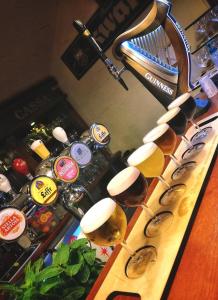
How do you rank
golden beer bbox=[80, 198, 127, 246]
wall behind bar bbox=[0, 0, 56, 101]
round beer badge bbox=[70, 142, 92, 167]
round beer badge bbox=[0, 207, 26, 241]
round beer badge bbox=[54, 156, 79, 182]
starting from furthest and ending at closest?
1. wall behind bar bbox=[0, 0, 56, 101]
2. round beer badge bbox=[70, 142, 92, 167]
3. round beer badge bbox=[54, 156, 79, 182]
4. round beer badge bbox=[0, 207, 26, 241]
5. golden beer bbox=[80, 198, 127, 246]

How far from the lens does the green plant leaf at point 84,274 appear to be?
1430 millimetres

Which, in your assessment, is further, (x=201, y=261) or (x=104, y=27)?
(x=104, y=27)

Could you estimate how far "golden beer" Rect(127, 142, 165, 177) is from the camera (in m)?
1.23

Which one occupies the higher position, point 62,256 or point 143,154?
point 143,154

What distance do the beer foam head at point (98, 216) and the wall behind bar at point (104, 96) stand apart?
436 cm

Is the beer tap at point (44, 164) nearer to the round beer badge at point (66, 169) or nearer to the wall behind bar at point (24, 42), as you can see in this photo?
the round beer badge at point (66, 169)

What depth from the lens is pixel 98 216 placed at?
1.02 m

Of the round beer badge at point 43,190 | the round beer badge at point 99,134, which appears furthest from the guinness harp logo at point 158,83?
the round beer badge at point 99,134

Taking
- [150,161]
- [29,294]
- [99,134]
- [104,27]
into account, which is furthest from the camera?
[104,27]

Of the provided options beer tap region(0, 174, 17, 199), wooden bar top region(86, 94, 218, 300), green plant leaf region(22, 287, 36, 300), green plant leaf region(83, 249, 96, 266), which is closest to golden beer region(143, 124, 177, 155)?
wooden bar top region(86, 94, 218, 300)

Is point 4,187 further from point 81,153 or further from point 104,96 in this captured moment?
point 104,96

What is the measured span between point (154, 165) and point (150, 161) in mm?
38

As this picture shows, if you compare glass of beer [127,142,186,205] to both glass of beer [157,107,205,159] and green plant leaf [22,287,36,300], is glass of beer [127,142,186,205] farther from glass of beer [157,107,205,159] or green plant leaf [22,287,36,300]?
green plant leaf [22,287,36,300]

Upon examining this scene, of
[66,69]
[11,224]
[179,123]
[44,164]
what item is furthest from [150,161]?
[66,69]
